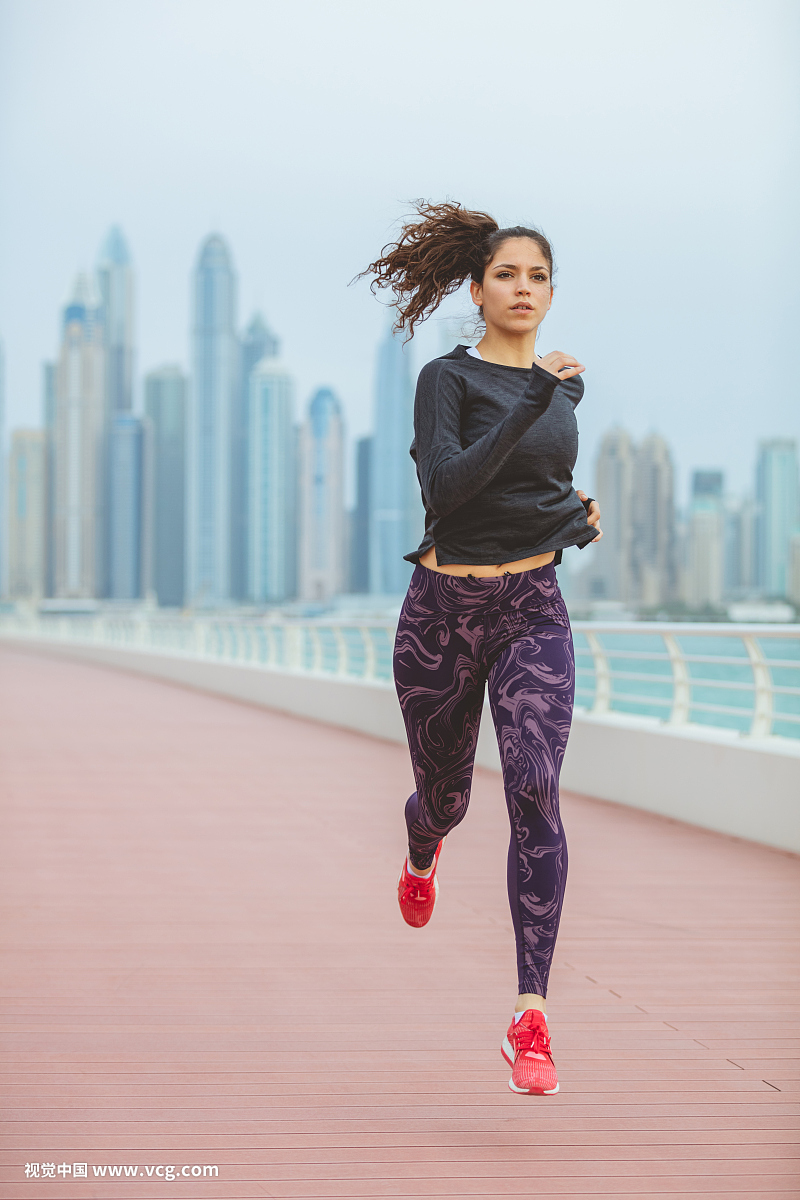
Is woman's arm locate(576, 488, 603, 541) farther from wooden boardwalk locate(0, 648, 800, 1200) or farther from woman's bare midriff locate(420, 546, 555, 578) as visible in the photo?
wooden boardwalk locate(0, 648, 800, 1200)

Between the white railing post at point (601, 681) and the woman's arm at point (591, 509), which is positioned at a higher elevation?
the woman's arm at point (591, 509)

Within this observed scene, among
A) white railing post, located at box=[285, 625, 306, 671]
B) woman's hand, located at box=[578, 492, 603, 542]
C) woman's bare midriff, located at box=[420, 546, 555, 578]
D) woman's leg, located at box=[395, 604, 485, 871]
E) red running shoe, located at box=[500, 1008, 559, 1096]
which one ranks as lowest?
white railing post, located at box=[285, 625, 306, 671]

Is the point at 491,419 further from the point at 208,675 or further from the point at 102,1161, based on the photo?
the point at 208,675

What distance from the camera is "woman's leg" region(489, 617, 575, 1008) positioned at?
8.91 ft

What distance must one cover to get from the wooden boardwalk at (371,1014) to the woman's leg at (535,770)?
1.26ft

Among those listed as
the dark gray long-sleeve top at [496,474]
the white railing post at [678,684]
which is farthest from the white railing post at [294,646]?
the dark gray long-sleeve top at [496,474]

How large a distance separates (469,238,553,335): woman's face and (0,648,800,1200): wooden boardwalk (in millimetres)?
1603

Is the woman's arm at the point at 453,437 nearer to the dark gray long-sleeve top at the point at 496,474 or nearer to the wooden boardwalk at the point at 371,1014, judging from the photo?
the dark gray long-sleeve top at the point at 496,474

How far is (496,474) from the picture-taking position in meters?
2.68

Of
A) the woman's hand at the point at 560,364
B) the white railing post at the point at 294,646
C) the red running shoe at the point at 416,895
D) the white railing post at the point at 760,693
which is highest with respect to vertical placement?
the woman's hand at the point at 560,364

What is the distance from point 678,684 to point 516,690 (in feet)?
16.8

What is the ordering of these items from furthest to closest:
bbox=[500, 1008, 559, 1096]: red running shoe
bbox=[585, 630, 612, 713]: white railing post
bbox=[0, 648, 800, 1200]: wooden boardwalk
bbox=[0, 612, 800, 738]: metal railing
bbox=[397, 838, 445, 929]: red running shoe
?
bbox=[585, 630, 612, 713]: white railing post < bbox=[0, 612, 800, 738]: metal railing < bbox=[397, 838, 445, 929]: red running shoe < bbox=[500, 1008, 559, 1096]: red running shoe < bbox=[0, 648, 800, 1200]: wooden boardwalk

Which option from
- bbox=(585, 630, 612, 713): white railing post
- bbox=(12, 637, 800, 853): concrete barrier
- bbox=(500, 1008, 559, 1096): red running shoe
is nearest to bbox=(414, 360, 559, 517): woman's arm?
bbox=(500, 1008, 559, 1096): red running shoe

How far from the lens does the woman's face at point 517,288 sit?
2.86 metres
